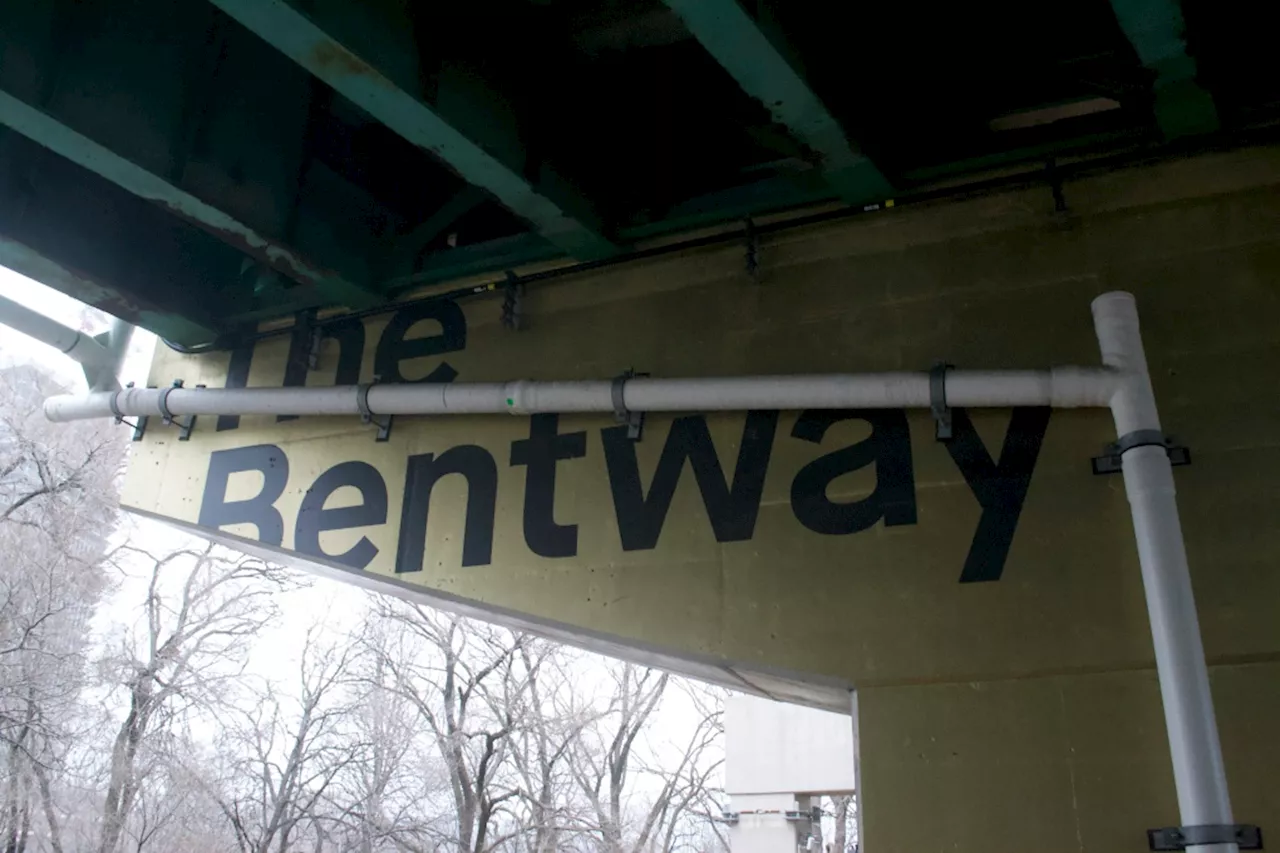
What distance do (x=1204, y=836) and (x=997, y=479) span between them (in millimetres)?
1521

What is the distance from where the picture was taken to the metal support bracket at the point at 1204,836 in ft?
10.5

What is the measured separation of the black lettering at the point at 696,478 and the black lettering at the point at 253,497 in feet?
7.07

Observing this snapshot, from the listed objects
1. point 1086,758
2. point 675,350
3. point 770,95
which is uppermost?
point 770,95

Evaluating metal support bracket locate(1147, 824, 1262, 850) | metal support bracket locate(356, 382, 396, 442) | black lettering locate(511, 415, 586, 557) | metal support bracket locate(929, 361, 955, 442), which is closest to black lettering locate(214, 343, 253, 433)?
metal support bracket locate(356, 382, 396, 442)

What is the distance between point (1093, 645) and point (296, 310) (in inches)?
194

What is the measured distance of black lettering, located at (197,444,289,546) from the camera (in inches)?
231

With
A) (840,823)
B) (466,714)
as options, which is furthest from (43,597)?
(840,823)

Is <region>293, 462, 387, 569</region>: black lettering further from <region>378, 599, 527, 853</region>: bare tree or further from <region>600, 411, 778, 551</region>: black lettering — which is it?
<region>378, 599, 527, 853</region>: bare tree

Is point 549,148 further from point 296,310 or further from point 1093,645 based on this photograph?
point 1093,645

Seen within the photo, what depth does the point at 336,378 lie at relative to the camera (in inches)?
242

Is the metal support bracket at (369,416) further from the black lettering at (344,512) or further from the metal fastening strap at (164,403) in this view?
the metal fastening strap at (164,403)

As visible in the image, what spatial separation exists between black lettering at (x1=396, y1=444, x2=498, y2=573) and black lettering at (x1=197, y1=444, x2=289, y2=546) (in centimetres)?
89

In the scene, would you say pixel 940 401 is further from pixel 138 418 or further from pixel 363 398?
pixel 138 418

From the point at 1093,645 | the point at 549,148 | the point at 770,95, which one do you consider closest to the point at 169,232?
the point at 549,148
